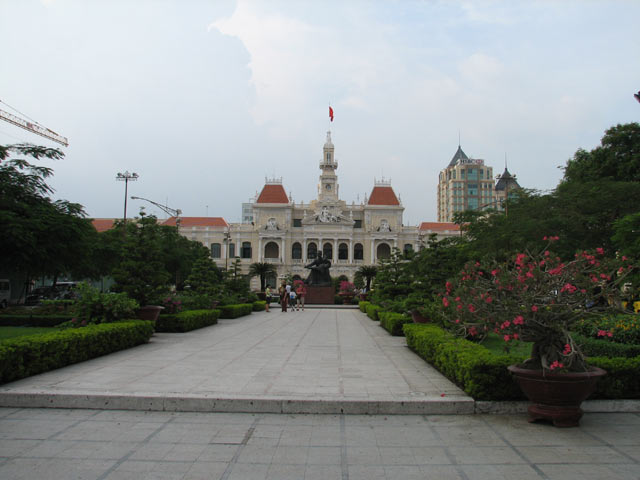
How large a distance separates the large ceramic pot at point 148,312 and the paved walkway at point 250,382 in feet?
8.35

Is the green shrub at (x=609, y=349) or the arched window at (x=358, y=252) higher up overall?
the arched window at (x=358, y=252)

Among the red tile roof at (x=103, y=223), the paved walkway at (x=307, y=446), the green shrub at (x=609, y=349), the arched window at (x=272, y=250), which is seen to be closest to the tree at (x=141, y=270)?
the paved walkway at (x=307, y=446)

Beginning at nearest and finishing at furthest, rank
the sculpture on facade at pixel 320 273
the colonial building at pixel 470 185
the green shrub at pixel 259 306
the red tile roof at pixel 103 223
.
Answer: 1. the green shrub at pixel 259 306
2. the sculpture on facade at pixel 320 273
3. the red tile roof at pixel 103 223
4. the colonial building at pixel 470 185

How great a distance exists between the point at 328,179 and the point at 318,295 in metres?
45.8

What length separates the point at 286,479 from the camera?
154 inches

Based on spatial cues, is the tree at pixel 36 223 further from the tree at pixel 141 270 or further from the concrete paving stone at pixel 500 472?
the concrete paving stone at pixel 500 472

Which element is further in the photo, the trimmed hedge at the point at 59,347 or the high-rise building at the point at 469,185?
the high-rise building at the point at 469,185

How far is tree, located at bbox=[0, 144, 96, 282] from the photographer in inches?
655

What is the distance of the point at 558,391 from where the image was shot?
5062mm

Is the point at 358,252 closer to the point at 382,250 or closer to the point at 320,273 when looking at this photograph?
the point at 382,250

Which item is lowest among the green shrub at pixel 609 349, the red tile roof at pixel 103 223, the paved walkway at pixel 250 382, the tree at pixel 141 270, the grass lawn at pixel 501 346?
the paved walkway at pixel 250 382

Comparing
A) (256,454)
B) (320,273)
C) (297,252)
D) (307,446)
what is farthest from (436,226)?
(256,454)

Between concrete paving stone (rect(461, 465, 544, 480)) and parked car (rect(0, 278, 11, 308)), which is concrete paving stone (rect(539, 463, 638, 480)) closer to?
concrete paving stone (rect(461, 465, 544, 480))

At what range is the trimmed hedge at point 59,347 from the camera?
6641 mm
